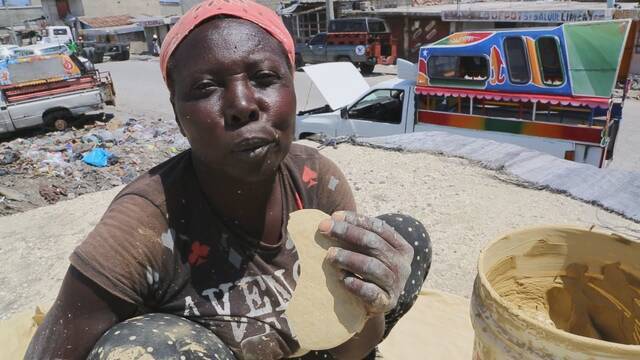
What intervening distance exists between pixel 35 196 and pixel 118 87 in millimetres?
12015

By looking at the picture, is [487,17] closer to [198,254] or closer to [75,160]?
[75,160]

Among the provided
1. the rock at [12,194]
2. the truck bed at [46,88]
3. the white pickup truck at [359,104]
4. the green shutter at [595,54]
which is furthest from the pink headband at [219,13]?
the truck bed at [46,88]

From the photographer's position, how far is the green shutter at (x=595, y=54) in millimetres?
5531

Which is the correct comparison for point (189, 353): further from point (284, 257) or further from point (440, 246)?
point (440, 246)

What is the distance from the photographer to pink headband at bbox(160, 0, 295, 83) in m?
1.36

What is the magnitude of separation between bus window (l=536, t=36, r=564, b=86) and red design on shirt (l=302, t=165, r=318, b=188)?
5.13 m

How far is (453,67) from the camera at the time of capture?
6715 mm

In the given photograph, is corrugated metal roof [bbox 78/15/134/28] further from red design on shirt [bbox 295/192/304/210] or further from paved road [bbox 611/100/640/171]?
red design on shirt [bbox 295/192/304/210]

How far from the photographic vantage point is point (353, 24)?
17.9m

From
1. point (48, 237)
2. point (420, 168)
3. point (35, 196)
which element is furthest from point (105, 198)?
point (420, 168)

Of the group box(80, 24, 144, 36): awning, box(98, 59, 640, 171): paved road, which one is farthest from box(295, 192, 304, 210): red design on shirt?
box(80, 24, 144, 36): awning

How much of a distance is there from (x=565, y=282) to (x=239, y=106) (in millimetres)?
1129

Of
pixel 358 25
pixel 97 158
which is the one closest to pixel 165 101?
pixel 97 158

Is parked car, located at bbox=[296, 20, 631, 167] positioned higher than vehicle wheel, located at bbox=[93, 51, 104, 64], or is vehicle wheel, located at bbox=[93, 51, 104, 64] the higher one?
parked car, located at bbox=[296, 20, 631, 167]
